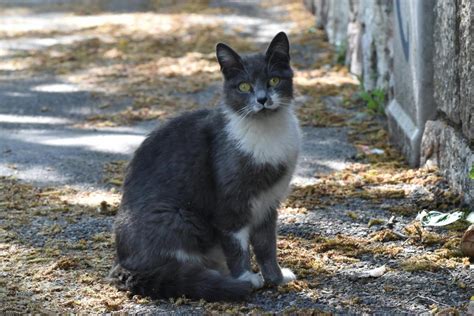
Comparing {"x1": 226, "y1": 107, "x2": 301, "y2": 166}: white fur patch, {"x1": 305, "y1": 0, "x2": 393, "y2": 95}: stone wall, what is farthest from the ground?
{"x1": 226, "y1": 107, "x2": 301, "y2": 166}: white fur patch

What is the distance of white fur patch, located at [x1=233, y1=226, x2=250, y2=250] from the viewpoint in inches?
163

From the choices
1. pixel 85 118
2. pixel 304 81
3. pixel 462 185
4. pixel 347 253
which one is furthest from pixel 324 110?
A: pixel 347 253

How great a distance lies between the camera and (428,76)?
19.0ft

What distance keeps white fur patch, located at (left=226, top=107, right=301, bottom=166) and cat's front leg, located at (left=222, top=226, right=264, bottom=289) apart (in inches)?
14.6

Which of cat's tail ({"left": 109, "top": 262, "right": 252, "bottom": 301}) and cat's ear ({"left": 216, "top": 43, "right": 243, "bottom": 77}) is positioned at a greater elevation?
cat's ear ({"left": 216, "top": 43, "right": 243, "bottom": 77})

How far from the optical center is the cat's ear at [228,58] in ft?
13.7

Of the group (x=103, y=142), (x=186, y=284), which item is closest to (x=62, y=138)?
(x=103, y=142)

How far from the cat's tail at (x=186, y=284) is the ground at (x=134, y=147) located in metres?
0.05

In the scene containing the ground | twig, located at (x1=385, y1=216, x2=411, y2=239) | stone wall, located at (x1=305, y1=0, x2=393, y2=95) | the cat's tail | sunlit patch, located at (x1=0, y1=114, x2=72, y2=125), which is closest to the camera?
the cat's tail

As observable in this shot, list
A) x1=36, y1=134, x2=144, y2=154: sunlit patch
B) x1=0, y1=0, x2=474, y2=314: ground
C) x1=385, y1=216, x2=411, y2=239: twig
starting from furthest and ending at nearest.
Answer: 1. x1=36, y1=134, x2=144, y2=154: sunlit patch
2. x1=385, y1=216, x2=411, y2=239: twig
3. x1=0, y1=0, x2=474, y2=314: ground

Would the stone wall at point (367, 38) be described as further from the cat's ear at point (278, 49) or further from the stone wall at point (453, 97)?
the cat's ear at point (278, 49)

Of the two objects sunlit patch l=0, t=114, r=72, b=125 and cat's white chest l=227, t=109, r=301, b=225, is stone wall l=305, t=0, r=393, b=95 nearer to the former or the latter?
sunlit patch l=0, t=114, r=72, b=125

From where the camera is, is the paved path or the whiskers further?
the paved path

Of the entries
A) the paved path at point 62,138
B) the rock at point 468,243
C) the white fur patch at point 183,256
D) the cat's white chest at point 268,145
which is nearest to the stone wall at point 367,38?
the paved path at point 62,138
